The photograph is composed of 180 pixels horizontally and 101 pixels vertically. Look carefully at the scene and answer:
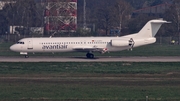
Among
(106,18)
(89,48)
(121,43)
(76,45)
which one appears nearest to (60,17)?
(106,18)

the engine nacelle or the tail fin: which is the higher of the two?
the tail fin

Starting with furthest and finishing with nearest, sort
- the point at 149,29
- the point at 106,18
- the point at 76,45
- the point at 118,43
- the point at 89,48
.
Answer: the point at 106,18
the point at 149,29
the point at 76,45
the point at 89,48
the point at 118,43

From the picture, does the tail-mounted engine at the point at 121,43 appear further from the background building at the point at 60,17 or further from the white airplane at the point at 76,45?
the background building at the point at 60,17

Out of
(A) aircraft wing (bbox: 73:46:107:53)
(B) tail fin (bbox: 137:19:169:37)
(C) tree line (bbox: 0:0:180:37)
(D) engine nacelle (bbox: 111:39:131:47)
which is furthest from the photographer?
(C) tree line (bbox: 0:0:180:37)

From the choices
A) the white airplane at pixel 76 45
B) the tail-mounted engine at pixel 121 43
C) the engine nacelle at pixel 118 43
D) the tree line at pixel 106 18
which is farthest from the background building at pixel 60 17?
the engine nacelle at pixel 118 43

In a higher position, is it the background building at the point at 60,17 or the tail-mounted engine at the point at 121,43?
the background building at the point at 60,17

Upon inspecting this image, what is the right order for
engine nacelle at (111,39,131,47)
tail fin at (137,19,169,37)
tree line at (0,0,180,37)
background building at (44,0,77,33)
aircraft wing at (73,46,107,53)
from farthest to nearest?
tree line at (0,0,180,37) → background building at (44,0,77,33) → tail fin at (137,19,169,37) → aircraft wing at (73,46,107,53) → engine nacelle at (111,39,131,47)

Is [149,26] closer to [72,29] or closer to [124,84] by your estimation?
[124,84]

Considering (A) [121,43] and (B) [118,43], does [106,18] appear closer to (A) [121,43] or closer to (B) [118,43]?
(A) [121,43]

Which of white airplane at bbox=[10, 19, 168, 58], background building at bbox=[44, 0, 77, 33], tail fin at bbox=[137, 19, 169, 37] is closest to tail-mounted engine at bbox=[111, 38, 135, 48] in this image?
white airplane at bbox=[10, 19, 168, 58]

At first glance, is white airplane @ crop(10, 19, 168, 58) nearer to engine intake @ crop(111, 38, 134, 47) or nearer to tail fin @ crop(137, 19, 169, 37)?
engine intake @ crop(111, 38, 134, 47)

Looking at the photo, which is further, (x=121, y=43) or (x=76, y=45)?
(x=76, y=45)

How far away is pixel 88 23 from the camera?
4766 inches

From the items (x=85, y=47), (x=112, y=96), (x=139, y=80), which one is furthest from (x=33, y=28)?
(x=112, y=96)
